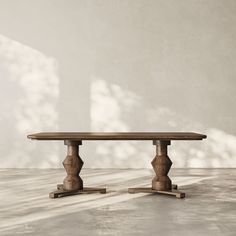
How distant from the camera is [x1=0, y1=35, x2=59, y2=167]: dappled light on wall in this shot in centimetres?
634

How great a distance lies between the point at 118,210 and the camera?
3506 mm

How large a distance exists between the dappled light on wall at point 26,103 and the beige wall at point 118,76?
0.01 m

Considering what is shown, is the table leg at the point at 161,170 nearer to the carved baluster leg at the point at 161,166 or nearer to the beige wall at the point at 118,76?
the carved baluster leg at the point at 161,166

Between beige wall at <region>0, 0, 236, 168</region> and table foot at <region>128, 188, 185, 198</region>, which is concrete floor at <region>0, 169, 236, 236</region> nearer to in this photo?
table foot at <region>128, 188, 185, 198</region>

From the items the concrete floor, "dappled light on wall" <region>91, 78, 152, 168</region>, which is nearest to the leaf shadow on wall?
"dappled light on wall" <region>91, 78, 152, 168</region>

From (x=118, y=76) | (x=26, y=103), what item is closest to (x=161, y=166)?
(x=118, y=76)

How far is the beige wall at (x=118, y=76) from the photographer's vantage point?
6.36 meters

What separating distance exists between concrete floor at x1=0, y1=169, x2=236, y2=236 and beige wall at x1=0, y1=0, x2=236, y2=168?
1142 mm

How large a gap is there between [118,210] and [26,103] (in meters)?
3.23

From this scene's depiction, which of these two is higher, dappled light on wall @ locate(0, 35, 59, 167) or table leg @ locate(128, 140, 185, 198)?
dappled light on wall @ locate(0, 35, 59, 167)

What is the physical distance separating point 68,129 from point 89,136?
2367mm

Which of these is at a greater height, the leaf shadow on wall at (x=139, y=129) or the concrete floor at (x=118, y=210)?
the leaf shadow on wall at (x=139, y=129)

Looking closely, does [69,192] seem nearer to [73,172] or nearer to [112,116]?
[73,172]

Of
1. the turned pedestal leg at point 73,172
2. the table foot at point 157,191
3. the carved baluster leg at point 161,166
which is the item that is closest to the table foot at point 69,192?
the turned pedestal leg at point 73,172
